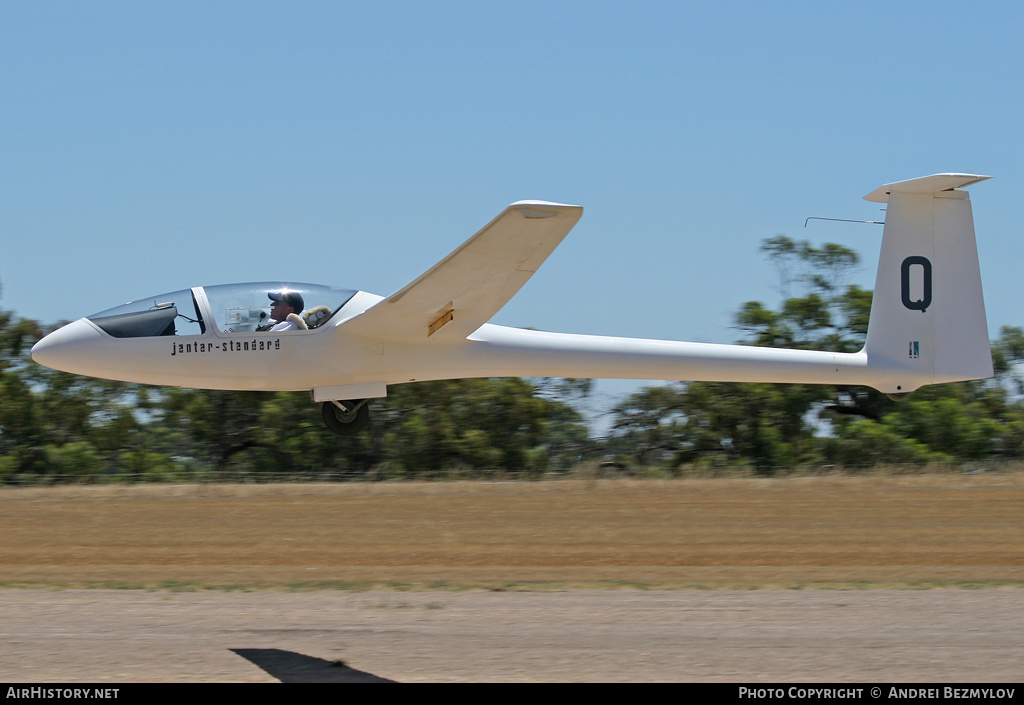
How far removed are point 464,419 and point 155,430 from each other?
413 inches

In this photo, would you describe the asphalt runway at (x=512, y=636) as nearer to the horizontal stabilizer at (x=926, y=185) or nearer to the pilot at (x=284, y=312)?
the pilot at (x=284, y=312)

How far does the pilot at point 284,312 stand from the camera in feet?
31.3

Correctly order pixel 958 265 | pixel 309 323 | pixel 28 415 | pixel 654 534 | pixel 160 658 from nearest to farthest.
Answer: pixel 309 323
pixel 160 658
pixel 958 265
pixel 654 534
pixel 28 415

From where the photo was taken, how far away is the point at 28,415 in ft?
112

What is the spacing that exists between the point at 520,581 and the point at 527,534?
5.48 meters

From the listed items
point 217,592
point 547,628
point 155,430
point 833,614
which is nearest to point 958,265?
point 833,614

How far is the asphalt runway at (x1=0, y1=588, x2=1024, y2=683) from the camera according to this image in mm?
10555

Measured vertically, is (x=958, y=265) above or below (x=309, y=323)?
above

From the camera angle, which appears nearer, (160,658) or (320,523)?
(160,658)

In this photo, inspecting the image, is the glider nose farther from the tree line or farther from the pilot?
the tree line

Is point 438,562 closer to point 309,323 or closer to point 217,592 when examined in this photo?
point 217,592

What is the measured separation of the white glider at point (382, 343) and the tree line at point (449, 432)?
22.0 m

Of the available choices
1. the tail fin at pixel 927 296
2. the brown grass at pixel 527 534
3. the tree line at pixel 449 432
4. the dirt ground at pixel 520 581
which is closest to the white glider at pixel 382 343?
the tail fin at pixel 927 296

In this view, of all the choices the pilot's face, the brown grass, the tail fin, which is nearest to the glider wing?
the pilot's face
